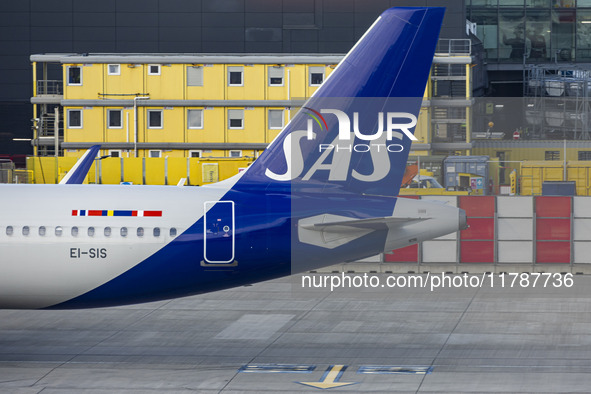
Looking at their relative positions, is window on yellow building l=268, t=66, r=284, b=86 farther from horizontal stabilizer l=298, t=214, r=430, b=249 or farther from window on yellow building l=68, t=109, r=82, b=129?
horizontal stabilizer l=298, t=214, r=430, b=249

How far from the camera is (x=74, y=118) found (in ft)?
214

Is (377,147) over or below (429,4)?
below

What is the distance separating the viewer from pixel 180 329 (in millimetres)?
29219

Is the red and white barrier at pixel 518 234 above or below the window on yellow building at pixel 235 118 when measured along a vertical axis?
below

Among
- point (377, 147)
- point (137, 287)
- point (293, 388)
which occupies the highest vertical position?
point (377, 147)

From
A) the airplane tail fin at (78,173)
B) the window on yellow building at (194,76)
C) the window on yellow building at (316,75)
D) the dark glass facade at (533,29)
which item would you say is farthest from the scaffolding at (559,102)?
the airplane tail fin at (78,173)

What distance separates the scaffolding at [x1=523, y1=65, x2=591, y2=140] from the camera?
4240 inches

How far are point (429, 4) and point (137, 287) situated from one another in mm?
82191

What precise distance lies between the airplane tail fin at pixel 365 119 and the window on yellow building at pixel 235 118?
41060 mm

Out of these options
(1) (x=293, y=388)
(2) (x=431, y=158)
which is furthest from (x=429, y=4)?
(1) (x=293, y=388)

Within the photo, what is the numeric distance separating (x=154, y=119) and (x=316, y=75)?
11.5 meters

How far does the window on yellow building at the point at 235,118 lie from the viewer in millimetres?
64406

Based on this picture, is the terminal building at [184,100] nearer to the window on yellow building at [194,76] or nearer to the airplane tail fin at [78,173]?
the window on yellow building at [194,76]

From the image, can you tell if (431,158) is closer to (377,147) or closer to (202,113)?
(202,113)
